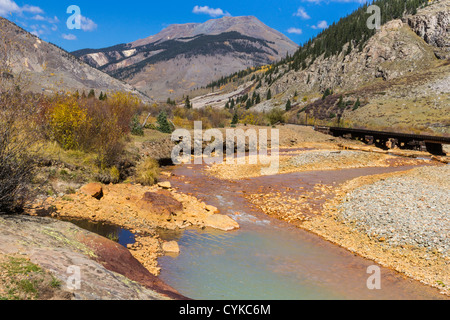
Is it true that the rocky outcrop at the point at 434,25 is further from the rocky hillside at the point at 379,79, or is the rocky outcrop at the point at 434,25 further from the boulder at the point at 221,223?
the boulder at the point at 221,223

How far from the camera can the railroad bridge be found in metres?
35.6

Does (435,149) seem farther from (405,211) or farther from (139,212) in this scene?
(139,212)

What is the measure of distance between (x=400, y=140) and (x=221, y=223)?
36.6 metres

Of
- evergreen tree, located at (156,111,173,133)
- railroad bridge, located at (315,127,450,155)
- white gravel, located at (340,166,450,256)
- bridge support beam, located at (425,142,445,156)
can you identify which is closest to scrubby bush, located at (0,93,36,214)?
white gravel, located at (340,166,450,256)

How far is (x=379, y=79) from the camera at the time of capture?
98250 mm

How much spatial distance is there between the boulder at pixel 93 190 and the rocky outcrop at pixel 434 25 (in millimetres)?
119112

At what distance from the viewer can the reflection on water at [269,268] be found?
759cm

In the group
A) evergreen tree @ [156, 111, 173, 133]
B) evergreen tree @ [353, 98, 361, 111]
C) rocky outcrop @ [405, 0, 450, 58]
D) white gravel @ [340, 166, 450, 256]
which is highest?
rocky outcrop @ [405, 0, 450, 58]

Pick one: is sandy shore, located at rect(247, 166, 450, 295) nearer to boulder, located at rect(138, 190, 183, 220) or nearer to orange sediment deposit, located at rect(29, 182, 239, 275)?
orange sediment deposit, located at rect(29, 182, 239, 275)

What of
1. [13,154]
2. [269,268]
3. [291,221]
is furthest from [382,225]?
[13,154]

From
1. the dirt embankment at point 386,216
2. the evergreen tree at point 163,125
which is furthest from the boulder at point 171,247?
the evergreen tree at point 163,125

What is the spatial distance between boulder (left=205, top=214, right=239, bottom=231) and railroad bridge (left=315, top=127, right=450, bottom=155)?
32.5 metres
